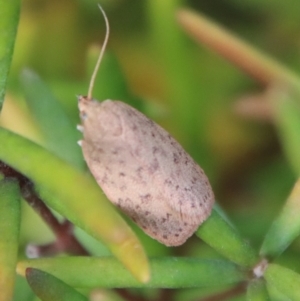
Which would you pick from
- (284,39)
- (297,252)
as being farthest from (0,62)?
(284,39)

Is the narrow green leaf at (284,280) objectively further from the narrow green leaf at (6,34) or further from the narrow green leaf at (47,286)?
the narrow green leaf at (6,34)

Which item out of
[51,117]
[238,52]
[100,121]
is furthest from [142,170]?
[238,52]

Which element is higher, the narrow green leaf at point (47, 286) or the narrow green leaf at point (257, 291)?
the narrow green leaf at point (257, 291)

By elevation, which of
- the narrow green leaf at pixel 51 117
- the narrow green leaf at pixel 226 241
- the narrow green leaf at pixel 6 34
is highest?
the narrow green leaf at pixel 6 34

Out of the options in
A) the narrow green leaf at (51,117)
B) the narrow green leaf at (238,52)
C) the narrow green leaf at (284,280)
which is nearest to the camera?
the narrow green leaf at (284,280)

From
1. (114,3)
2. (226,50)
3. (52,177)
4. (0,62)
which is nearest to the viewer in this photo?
(52,177)

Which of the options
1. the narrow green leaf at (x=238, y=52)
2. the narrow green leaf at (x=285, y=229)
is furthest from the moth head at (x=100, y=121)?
the narrow green leaf at (x=238, y=52)

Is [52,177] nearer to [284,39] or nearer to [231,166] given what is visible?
[231,166]

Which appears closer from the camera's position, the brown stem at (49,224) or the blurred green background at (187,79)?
the brown stem at (49,224)
